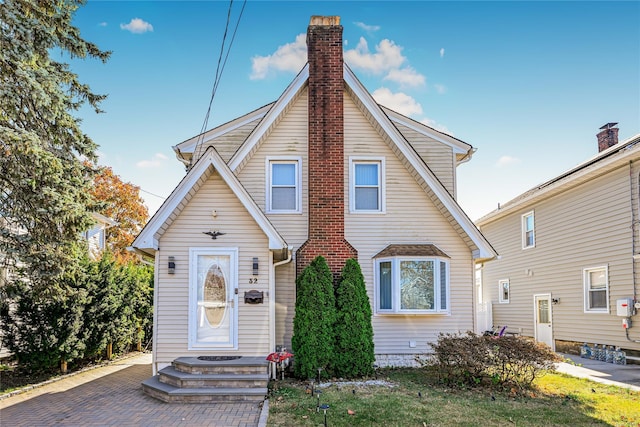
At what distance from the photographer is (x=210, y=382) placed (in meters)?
9.17

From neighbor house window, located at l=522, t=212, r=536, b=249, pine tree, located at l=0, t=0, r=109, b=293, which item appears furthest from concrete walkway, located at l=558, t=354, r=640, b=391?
pine tree, located at l=0, t=0, r=109, b=293

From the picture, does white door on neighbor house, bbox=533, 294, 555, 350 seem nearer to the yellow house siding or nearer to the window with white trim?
the yellow house siding

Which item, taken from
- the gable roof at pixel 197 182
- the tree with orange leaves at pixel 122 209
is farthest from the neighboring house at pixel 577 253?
the tree with orange leaves at pixel 122 209

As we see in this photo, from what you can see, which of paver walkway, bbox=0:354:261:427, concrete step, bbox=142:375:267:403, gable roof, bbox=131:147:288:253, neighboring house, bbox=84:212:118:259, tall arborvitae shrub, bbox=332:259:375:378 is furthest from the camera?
neighboring house, bbox=84:212:118:259

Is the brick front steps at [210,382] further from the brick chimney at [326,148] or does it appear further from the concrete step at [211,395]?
the brick chimney at [326,148]

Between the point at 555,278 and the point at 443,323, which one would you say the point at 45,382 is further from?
the point at 555,278

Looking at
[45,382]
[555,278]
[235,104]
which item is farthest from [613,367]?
[45,382]

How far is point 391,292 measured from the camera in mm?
12320

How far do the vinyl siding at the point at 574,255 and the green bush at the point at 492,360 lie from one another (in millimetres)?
6199

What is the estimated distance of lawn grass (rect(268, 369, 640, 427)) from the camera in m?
7.46

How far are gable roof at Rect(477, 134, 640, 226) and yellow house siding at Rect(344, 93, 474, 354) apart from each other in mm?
5273

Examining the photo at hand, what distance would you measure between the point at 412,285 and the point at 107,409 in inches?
277

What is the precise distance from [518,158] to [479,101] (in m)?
4.56

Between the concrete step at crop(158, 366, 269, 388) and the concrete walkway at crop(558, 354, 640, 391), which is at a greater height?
the concrete step at crop(158, 366, 269, 388)
